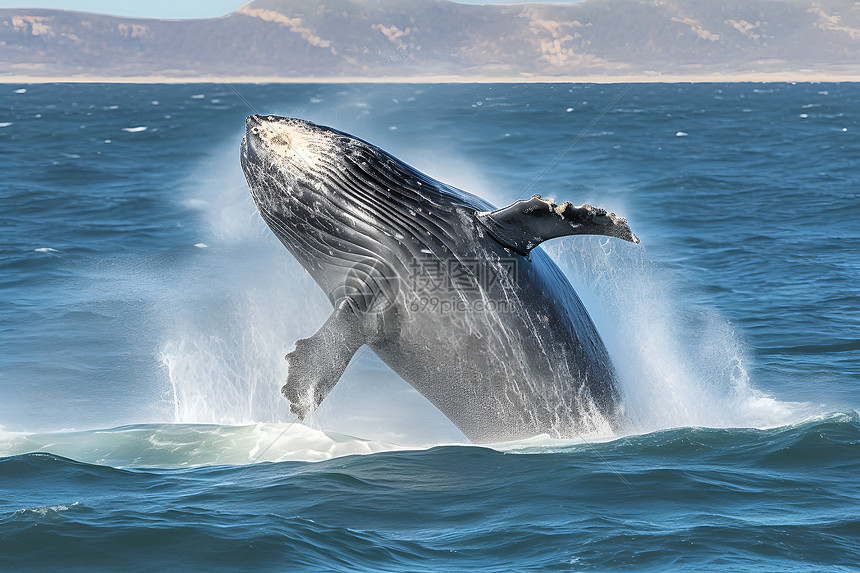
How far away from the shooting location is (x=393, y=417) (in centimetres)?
1348

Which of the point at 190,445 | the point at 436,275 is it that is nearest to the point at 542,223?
the point at 436,275

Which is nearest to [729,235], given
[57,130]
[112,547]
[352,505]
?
[352,505]

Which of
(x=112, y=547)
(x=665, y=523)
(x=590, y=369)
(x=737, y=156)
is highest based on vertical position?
(x=737, y=156)

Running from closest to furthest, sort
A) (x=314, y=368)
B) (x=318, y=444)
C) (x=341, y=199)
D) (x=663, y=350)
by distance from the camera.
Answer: (x=314, y=368)
(x=341, y=199)
(x=318, y=444)
(x=663, y=350)

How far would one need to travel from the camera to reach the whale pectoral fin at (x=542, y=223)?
361 inches

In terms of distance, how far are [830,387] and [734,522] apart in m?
6.50

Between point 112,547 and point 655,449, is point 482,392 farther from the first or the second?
point 112,547

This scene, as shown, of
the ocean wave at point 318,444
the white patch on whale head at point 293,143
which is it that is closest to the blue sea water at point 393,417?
the ocean wave at point 318,444

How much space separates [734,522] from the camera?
26.1 feet

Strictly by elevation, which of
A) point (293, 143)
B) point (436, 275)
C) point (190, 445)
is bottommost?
point (190, 445)

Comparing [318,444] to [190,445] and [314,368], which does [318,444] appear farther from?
[314,368]

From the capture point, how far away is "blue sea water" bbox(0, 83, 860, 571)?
7.64 metres

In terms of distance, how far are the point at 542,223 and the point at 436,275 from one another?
1.17 metres

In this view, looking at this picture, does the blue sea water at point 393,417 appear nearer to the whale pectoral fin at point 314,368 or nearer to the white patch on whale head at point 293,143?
the whale pectoral fin at point 314,368
